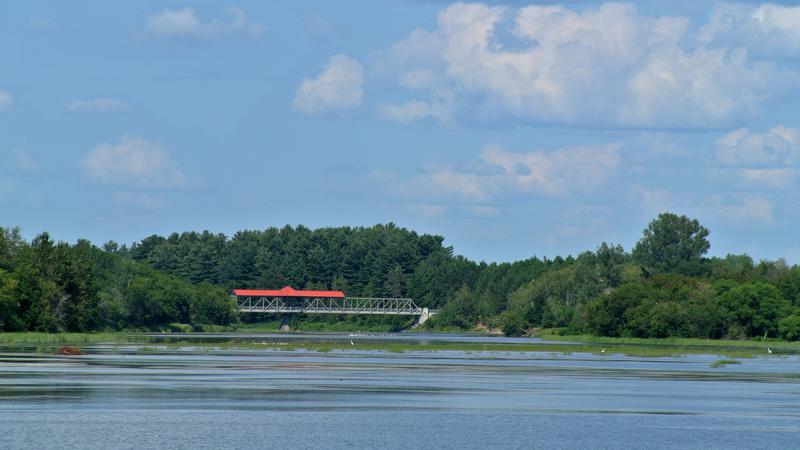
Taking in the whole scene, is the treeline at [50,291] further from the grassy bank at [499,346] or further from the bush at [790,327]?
the bush at [790,327]

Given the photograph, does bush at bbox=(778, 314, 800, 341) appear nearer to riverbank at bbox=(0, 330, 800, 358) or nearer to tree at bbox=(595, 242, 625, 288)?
riverbank at bbox=(0, 330, 800, 358)

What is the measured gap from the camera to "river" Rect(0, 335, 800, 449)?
140 ft

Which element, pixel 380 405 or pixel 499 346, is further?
pixel 499 346

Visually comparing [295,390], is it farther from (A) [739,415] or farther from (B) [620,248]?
(B) [620,248]

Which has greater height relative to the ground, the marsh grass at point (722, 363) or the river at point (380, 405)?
the marsh grass at point (722, 363)

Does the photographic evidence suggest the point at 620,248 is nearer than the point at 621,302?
No

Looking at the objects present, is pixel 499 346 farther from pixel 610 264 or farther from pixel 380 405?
pixel 380 405

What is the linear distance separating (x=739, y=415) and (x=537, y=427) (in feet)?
36.8

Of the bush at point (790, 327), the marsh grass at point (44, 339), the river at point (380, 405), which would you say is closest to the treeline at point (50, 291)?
the marsh grass at point (44, 339)

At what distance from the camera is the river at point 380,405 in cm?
4281

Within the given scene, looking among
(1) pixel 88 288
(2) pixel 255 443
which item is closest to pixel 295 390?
(2) pixel 255 443

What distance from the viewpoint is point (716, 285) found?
160125 millimetres

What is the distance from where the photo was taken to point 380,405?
53844 millimetres

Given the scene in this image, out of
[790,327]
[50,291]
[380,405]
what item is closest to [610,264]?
[790,327]
